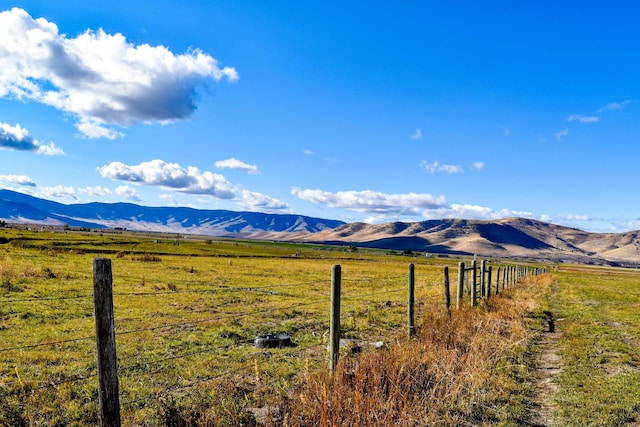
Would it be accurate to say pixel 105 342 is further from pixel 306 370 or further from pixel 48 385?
pixel 48 385

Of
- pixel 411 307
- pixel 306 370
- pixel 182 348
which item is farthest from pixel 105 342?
pixel 411 307

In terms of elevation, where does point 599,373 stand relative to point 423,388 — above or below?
below

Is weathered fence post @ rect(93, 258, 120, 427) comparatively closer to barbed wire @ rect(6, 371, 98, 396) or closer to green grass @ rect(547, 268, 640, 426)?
barbed wire @ rect(6, 371, 98, 396)

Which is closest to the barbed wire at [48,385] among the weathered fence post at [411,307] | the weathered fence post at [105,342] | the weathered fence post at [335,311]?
the weathered fence post at [105,342]

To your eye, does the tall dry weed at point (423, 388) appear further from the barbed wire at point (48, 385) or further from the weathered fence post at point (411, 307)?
the barbed wire at point (48, 385)

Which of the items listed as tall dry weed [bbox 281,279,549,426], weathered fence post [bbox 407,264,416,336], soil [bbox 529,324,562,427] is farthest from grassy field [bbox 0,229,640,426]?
weathered fence post [bbox 407,264,416,336]

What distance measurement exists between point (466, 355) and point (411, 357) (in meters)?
2.09

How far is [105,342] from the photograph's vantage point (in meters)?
4.61

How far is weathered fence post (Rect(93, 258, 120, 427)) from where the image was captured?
14.8 feet

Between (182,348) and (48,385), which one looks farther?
A: (182,348)

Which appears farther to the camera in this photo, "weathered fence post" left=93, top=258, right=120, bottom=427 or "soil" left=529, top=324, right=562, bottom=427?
"soil" left=529, top=324, right=562, bottom=427

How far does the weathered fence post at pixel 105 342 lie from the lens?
14.8 feet

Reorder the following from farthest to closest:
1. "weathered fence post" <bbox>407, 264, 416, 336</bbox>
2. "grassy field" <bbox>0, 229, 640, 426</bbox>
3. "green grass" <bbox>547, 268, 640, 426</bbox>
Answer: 1. "weathered fence post" <bbox>407, 264, 416, 336</bbox>
2. "green grass" <bbox>547, 268, 640, 426</bbox>
3. "grassy field" <bbox>0, 229, 640, 426</bbox>

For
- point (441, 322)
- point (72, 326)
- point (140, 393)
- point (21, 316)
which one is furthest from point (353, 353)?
point (21, 316)
